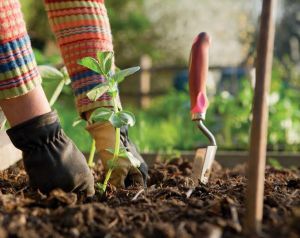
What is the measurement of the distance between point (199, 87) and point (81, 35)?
387mm

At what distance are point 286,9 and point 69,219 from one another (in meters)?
11.2

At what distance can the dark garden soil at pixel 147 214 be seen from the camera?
3.05ft

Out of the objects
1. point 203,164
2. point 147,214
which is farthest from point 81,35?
point 147,214

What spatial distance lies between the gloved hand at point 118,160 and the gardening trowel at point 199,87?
17 cm

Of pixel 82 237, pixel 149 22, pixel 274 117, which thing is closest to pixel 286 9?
pixel 149 22

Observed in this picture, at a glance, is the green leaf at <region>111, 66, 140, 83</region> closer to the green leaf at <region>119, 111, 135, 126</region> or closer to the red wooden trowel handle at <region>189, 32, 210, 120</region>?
the green leaf at <region>119, 111, 135, 126</region>

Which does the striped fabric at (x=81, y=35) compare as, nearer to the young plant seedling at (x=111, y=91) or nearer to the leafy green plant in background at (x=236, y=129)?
the young plant seedling at (x=111, y=91)

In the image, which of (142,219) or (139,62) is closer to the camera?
(142,219)

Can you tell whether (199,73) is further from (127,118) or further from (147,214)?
(147,214)

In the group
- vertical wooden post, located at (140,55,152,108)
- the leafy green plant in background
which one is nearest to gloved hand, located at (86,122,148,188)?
the leafy green plant in background

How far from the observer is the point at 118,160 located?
1.54m

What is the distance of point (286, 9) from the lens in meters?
11.5

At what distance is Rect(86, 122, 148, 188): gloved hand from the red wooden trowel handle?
8.7 inches

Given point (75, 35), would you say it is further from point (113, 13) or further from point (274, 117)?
point (113, 13)
